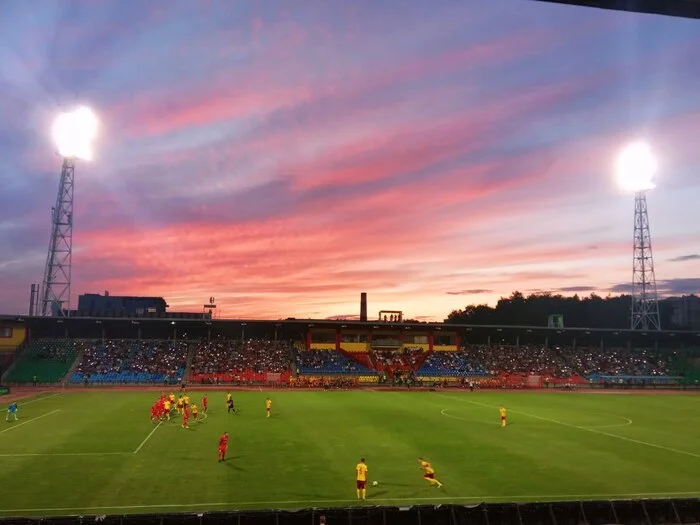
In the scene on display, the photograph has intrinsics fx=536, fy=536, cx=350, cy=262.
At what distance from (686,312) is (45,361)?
152707 mm

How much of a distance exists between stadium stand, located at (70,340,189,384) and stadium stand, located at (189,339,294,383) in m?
3.03

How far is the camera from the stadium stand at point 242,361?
78331 millimetres

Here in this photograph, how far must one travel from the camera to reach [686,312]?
14662 cm

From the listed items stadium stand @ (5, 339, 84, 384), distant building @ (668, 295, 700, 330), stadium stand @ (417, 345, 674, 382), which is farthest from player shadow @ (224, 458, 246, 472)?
distant building @ (668, 295, 700, 330)

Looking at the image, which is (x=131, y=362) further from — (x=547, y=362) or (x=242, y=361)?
(x=547, y=362)

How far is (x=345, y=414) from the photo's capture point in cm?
4659

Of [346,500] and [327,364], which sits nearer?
[346,500]

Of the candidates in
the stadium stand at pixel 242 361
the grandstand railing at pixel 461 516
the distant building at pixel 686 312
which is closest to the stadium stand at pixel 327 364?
the stadium stand at pixel 242 361

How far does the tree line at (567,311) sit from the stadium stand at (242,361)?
9803 centimetres

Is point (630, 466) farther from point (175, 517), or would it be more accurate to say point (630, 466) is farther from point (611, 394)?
point (611, 394)

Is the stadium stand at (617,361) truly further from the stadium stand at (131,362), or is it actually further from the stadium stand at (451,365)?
the stadium stand at (131,362)

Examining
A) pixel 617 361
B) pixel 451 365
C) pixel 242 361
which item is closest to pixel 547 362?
pixel 617 361

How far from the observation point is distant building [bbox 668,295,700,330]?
14275cm

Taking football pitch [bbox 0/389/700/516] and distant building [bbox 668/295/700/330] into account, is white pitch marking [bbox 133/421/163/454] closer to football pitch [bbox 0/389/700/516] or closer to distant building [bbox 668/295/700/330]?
football pitch [bbox 0/389/700/516]
